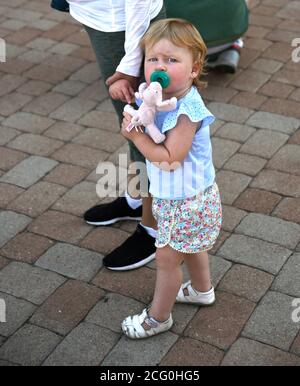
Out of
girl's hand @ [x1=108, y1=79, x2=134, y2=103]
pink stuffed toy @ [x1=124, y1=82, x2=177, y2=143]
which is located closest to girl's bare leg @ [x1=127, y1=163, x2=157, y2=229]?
girl's hand @ [x1=108, y1=79, x2=134, y2=103]

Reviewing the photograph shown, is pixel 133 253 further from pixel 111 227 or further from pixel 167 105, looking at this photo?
pixel 167 105

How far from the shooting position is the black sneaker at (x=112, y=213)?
351 cm

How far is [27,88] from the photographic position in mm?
4871

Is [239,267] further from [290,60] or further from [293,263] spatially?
Answer: [290,60]

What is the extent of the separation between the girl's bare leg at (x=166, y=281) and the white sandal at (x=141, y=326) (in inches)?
0.9

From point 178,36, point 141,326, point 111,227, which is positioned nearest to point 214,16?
point 111,227

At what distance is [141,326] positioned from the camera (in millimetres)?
2805

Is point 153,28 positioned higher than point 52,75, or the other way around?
point 153,28

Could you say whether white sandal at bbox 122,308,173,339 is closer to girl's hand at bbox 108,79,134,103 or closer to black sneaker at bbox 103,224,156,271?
black sneaker at bbox 103,224,156,271

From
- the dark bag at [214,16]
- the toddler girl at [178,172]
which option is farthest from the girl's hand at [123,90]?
the dark bag at [214,16]

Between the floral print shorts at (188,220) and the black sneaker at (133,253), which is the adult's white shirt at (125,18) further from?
the black sneaker at (133,253)

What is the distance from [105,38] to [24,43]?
2732mm
